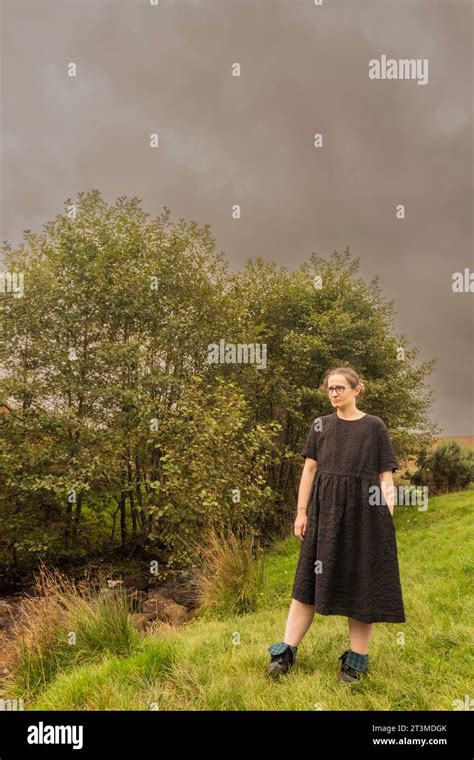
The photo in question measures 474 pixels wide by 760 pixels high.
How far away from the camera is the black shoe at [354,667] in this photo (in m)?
4.10

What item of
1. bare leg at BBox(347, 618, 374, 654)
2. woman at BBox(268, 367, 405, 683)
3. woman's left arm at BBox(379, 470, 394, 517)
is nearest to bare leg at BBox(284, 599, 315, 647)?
woman at BBox(268, 367, 405, 683)

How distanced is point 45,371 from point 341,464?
11.7 metres

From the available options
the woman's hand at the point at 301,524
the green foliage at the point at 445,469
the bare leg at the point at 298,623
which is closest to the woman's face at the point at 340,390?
the woman's hand at the point at 301,524

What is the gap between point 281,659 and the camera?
14.2 feet

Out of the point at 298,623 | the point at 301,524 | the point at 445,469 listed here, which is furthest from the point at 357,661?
→ the point at 445,469

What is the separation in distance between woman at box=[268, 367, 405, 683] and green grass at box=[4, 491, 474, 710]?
29cm

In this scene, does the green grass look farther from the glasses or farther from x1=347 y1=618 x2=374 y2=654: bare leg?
the glasses

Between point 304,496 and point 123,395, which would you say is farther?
point 123,395

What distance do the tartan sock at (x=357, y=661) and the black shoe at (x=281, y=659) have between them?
490 millimetres

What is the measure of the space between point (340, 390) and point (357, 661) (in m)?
2.23

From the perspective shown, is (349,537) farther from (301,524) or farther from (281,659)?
(281,659)

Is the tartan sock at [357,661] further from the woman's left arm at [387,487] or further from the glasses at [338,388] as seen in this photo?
the glasses at [338,388]

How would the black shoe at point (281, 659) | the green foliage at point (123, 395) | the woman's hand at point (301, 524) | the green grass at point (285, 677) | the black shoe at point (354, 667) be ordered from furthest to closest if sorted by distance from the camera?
1. the green foliage at point (123, 395)
2. the woman's hand at point (301, 524)
3. the black shoe at point (281, 659)
4. the black shoe at point (354, 667)
5. the green grass at point (285, 677)

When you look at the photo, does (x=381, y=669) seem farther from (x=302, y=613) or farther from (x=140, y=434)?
(x=140, y=434)
